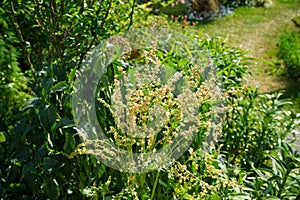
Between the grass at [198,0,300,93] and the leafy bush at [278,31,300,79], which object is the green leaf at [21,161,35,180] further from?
the leafy bush at [278,31,300,79]

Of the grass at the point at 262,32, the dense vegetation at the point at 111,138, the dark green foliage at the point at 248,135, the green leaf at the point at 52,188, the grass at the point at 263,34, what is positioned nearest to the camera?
the dense vegetation at the point at 111,138

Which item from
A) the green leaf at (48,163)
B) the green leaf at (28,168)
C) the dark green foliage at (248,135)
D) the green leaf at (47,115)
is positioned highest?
the green leaf at (47,115)

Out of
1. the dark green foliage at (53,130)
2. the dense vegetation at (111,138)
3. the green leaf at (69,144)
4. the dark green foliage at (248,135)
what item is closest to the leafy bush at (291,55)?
the dense vegetation at (111,138)

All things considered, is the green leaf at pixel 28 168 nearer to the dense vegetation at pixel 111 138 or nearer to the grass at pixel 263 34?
the dense vegetation at pixel 111 138

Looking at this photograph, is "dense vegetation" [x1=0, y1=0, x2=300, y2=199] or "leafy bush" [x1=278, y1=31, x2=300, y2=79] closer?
"dense vegetation" [x1=0, y1=0, x2=300, y2=199]

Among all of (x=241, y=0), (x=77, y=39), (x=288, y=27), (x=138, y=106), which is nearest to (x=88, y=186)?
(x=138, y=106)

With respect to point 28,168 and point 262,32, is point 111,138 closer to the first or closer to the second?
point 28,168

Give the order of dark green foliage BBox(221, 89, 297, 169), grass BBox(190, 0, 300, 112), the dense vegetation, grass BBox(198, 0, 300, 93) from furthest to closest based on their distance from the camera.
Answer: grass BBox(198, 0, 300, 93) < grass BBox(190, 0, 300, 112) < dark green foliage BBox(221, 89, 297, 169) < the dense vegetation

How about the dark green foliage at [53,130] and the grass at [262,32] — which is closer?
the dark green foliage at [53,130]

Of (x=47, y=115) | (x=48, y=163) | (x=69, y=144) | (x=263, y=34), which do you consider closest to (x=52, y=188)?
(x=48, y=163)

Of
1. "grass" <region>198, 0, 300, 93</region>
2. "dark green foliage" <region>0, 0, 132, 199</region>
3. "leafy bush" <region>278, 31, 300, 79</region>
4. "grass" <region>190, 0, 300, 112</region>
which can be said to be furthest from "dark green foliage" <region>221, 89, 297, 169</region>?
"leafy bush" <region>278, 31, 300, 79</region>

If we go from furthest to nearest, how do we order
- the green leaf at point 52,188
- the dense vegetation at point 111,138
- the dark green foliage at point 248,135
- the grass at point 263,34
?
the grass at point 263,34, the dark green foliage at point 248,135, the green leaf at point 52,188, the dense vegetation at point 111,138

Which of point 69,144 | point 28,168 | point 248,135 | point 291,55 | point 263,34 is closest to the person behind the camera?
point 69,144

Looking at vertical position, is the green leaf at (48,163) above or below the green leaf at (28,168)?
above
